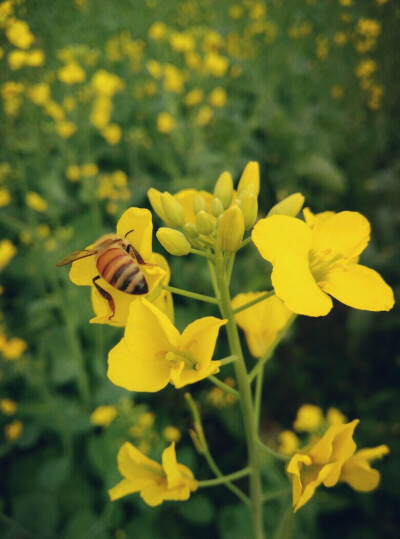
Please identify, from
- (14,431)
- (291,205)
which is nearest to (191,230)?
(291,205)

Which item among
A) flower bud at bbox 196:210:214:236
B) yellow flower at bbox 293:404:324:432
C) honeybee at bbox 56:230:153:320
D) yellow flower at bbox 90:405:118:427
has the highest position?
flower bud at bbox 196:210:214:236

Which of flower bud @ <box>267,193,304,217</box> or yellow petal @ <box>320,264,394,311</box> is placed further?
flower bud @ <box>267,193,304,217</box>

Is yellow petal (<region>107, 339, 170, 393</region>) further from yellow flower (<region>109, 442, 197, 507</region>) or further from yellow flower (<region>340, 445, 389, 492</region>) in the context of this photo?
yellow flower (<region>340, 445, 389, 492</region>)

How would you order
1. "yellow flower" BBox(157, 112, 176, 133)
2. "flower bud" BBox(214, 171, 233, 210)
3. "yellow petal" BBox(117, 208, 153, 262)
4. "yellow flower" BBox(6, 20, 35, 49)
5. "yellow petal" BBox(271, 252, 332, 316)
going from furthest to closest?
"yellow flower" BBox(157, 112, 176, 133)
"yellow flower" BBox(6, 20, 35, 49)
"flower bud" BBox(214, 171, 233, 210)
"yellow petal" BBox(117, 208, 153, 262)
"yellow petal" BBox(271, 252, 332, 316)

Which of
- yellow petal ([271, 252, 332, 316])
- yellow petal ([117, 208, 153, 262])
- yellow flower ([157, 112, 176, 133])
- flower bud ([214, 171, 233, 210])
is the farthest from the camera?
yellow flower ([157, 112, 176, 133])

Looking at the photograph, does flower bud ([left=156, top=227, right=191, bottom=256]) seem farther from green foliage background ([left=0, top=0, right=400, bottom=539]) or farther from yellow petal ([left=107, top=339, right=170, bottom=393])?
green foliage background ([left=0, top=0, right=400, bottom=539])

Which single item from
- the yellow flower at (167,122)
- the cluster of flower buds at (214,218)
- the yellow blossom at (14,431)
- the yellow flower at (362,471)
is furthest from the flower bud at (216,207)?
the yellow flower at (167,122)

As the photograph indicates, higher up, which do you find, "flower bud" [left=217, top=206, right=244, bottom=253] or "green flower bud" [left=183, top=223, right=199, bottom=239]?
"flower bud" [left=217, top=206, right=244, bottom=253]

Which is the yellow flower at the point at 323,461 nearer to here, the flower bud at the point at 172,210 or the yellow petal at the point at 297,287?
the yellow petal at the point at 297,287

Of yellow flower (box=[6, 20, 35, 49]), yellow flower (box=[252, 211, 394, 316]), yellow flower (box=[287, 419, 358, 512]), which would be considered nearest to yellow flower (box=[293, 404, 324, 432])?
yellow flower (box=[287, 419, 358, 512])

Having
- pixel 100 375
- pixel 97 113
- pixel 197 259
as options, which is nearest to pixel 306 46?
pixel 97 113
